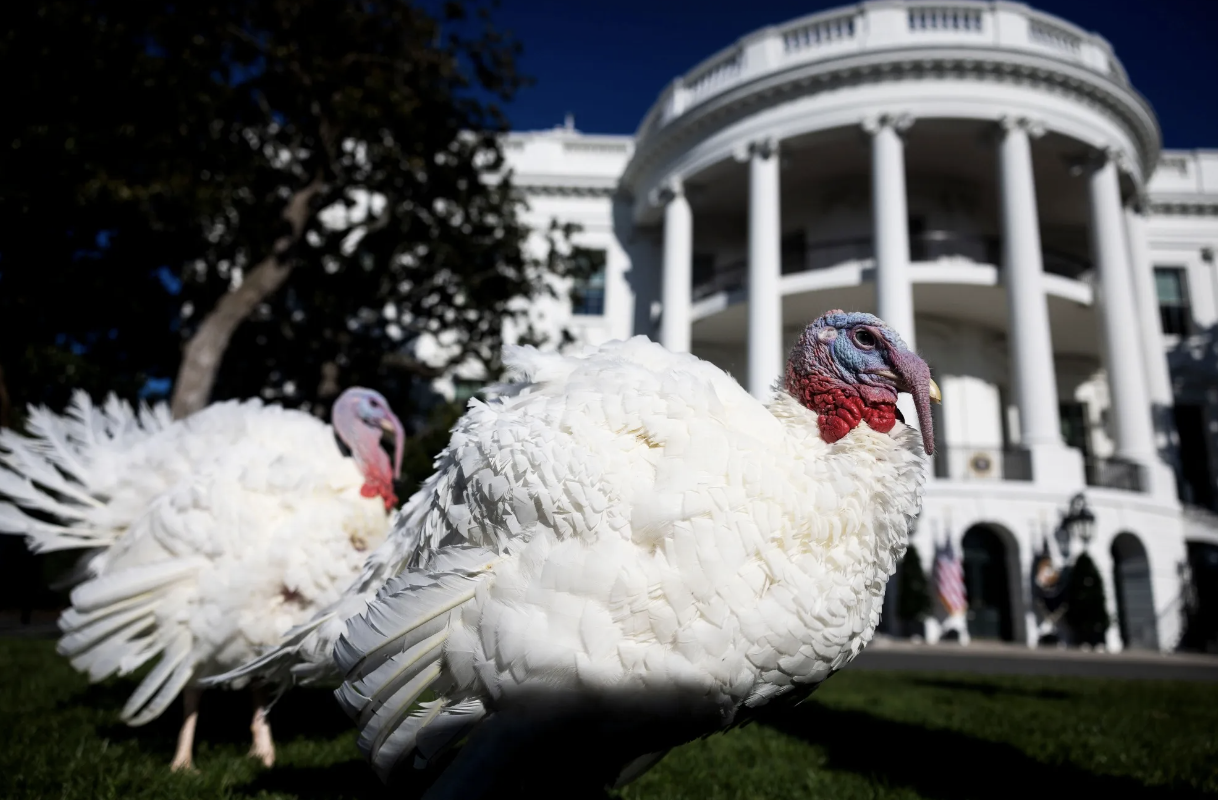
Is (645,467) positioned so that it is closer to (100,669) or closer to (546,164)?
(100,669)

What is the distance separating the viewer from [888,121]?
18.8 meters

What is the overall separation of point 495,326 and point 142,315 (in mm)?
7604

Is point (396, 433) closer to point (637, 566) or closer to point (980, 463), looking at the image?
point (637, 566)

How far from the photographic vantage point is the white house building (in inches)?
662

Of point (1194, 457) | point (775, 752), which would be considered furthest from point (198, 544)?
point (1194, 457)

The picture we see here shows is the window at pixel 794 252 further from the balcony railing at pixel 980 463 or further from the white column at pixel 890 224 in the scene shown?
the balcony railing at pixel 980 463

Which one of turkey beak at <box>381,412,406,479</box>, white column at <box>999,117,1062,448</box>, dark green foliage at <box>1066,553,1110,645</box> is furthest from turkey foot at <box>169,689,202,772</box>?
white column at <box>999,117,1062,448</box>

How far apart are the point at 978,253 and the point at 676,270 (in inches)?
339

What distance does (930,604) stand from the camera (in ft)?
49.7

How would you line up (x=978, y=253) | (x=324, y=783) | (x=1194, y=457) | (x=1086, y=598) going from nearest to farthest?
(x=324, y=783) < (x=1086, y=598) < (x=978, y=253) < (x=1194, y=457)

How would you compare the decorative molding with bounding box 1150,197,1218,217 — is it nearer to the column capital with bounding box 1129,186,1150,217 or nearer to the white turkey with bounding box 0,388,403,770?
the column capital with bounding box 1129,186,1150,217

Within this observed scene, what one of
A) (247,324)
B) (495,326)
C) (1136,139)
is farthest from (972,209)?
(247,324)

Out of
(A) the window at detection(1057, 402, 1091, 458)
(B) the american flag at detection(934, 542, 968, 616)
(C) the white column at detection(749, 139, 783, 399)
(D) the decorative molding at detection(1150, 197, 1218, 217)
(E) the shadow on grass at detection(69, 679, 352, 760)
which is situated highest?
(D) the decorative molding at detection(1150, 197, 1218, 217)

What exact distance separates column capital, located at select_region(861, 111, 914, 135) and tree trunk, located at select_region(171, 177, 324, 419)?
13.8m
